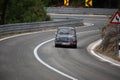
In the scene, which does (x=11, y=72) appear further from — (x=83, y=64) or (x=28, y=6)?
(x=28, y=6)

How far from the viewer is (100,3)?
7225cm

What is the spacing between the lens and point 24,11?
152 feet

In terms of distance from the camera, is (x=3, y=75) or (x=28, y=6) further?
(x=28, y=6)

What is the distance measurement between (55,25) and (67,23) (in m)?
2.29

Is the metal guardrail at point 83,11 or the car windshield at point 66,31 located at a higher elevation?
the car windshield at point 66,31

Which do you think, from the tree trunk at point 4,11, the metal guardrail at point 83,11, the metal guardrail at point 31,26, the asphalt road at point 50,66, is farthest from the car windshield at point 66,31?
the metal guardrail at point 83,11

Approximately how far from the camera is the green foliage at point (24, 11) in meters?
44.1

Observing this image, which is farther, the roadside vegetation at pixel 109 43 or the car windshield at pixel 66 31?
the car windshield at pixel 66 31

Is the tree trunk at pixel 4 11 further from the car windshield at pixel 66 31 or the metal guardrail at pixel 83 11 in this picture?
the metal guardrail at pixel 83 11

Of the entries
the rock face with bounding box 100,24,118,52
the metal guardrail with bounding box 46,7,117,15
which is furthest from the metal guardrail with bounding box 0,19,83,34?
the metal guardrail with bounding box 46,7,117,15

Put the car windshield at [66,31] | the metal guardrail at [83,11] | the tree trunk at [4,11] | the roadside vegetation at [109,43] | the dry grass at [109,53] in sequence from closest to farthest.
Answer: the dry grass at [109,53], the roadside vegetation at [109,43], the car windshield at [66,31], the tree trunk at [4,11], the metal guardrail at [83,11]

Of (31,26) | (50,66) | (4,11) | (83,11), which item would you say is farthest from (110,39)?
(83,11)

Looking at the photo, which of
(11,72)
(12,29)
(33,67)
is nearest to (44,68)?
(33,67)

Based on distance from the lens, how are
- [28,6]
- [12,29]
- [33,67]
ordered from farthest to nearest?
[28,6] < [12,29] < [33,67]
